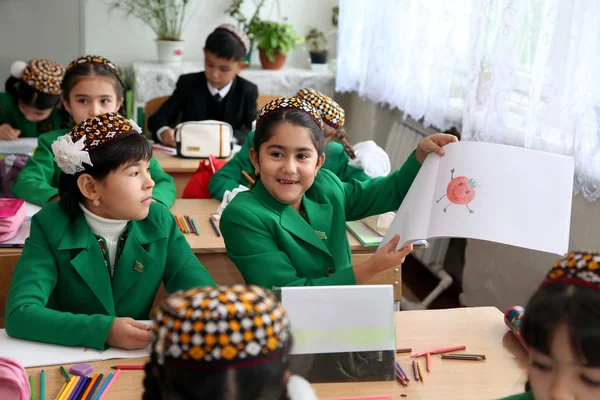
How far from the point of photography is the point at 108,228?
1711 millimetres

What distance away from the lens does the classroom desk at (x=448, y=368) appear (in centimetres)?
134

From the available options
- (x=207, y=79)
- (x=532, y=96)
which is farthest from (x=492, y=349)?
(x=207, y=79)

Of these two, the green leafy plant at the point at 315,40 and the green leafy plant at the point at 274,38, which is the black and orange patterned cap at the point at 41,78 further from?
the green leafy plant at the point at 315,40

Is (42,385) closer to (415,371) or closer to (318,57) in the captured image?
(415,371)

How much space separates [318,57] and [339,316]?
4.50 meters

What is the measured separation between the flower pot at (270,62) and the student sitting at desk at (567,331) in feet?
15.2

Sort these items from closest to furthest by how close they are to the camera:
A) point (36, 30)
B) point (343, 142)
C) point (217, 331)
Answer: point (217, 331)
point (343, 142)
point (36, 30)

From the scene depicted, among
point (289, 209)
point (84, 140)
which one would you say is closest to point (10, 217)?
point (84, 140)

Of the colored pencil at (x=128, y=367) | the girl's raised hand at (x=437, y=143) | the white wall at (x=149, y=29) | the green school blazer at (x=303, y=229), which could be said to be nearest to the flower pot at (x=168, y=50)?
the white wall at (x=149, y=29)

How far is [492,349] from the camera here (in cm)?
153

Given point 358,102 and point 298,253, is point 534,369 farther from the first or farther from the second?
point 358,102

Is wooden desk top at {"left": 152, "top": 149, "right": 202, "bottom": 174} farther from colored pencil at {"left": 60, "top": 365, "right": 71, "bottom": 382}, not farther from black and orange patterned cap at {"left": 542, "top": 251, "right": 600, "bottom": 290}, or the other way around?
black and orange patterned cap at {"left": 542, "top": 251, "right": 600, "bottom": 290}

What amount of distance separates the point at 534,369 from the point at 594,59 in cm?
171

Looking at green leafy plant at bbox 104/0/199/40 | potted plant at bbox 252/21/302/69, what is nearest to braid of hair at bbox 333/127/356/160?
potted plant at bbox 252/21/302/69
